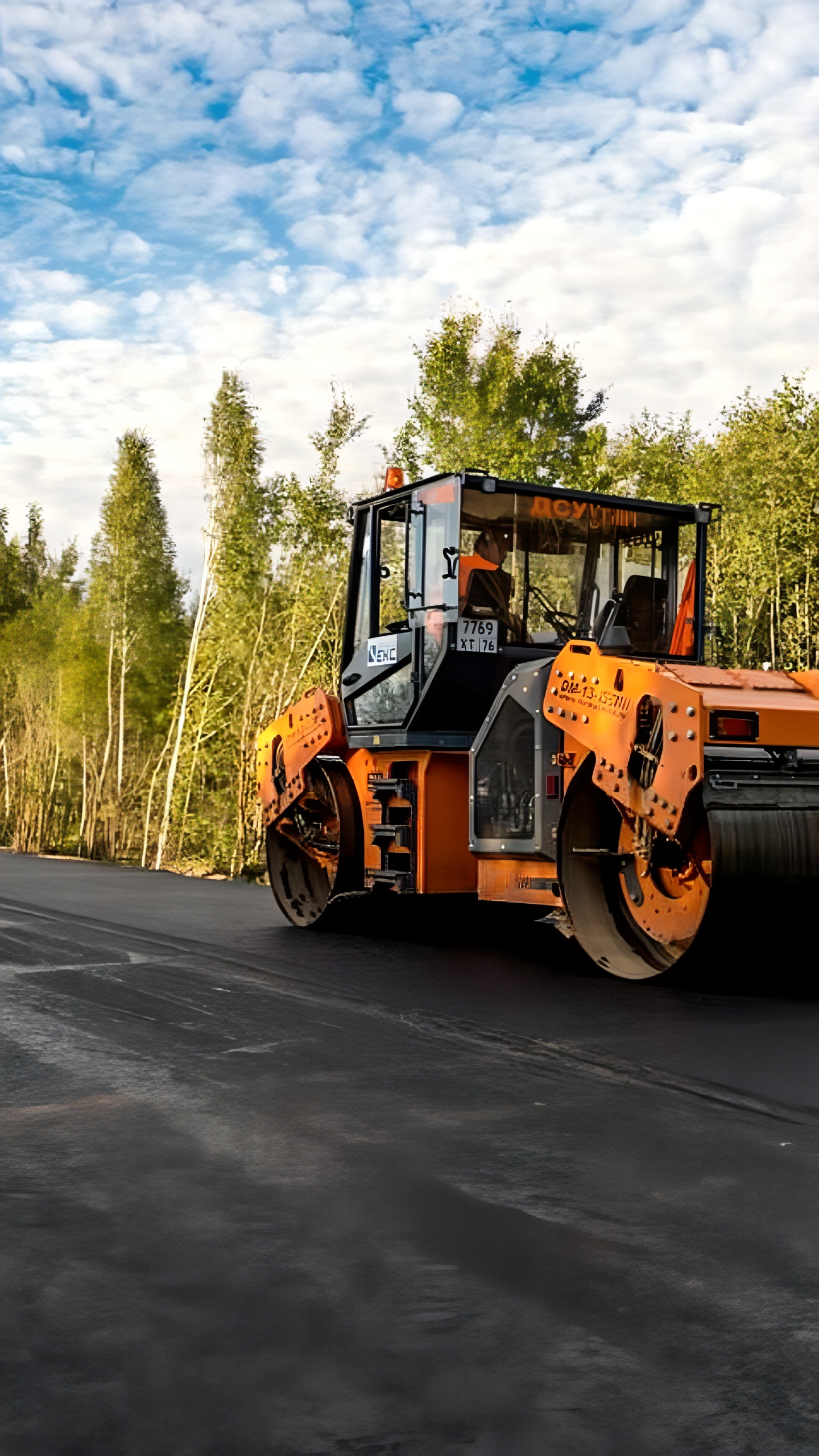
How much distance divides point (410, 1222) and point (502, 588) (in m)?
6.04

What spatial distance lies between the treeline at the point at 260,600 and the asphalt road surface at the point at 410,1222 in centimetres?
490

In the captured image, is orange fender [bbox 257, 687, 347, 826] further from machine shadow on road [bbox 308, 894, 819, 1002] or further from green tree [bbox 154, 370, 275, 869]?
green tree [bbox 154, 370, 275, 869]

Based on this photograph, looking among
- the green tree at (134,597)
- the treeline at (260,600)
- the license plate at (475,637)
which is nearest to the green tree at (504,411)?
the treeline at (260,600)

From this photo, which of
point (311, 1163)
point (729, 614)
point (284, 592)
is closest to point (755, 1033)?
point (311, 1163)

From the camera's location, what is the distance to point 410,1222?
391cm

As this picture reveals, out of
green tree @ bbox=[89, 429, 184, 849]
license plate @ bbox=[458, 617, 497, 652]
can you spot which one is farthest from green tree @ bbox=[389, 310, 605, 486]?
license plate @ bbox=[458, 617, 497, 652]

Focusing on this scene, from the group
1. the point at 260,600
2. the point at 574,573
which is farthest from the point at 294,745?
the point at 260,600

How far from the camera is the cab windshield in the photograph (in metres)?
9.42

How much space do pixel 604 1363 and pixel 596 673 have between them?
5.18 meters

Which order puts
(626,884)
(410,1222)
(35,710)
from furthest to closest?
(35,710) < (626,884) < (410,1222)

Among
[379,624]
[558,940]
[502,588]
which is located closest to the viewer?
[502,588]

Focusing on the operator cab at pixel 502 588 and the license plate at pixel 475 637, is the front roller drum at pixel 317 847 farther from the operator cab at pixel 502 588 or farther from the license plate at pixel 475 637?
the license plate at pixel 475 637

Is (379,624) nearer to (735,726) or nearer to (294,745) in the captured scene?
(294,745)

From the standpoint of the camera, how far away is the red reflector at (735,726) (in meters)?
7.13
